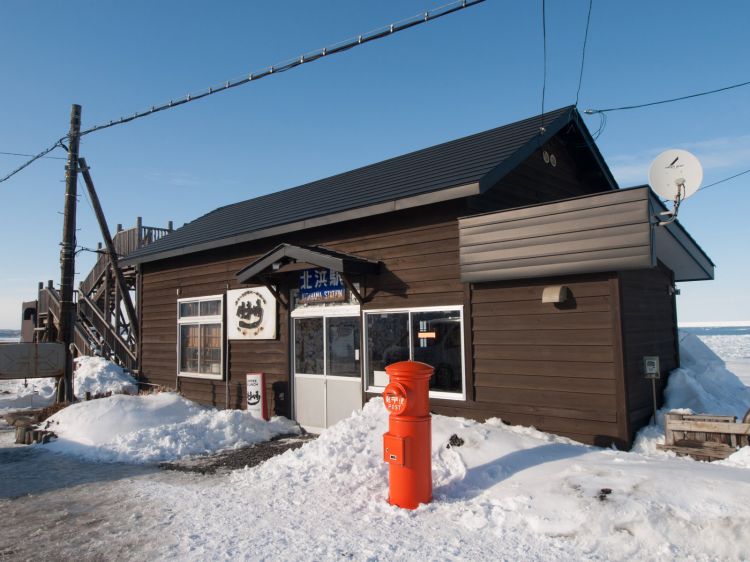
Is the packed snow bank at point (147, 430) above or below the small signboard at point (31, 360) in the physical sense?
below

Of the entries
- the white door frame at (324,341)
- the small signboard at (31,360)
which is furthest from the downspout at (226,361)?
the small signboard at (31,360)

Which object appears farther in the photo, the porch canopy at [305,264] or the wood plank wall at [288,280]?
the porch canopy at [305,264]

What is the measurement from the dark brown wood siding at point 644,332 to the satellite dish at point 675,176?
1.09 meters

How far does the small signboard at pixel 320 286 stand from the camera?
9773mm

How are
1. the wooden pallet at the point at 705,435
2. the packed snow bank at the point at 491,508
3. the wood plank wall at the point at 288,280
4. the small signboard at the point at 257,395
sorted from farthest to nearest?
1. the small signboard at the point at 257,395
2. the wood plank wall at the point at 288,280
3. the wooden pallet at the point at 705,435
4. the packed snow bank at the point at 491,508

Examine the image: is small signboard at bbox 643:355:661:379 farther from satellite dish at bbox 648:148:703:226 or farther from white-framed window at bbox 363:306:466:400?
white-framed window at bbox 363:306:466:400

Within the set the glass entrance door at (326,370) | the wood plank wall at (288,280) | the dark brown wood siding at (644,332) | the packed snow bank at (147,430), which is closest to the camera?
the dark brown wood siding at (644,332)

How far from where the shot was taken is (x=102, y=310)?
71.8 ft

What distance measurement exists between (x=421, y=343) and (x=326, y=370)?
2290mm

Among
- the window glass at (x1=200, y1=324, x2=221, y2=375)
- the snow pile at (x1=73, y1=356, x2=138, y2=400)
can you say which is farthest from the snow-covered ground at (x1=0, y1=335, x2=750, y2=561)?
the snow pile at (x1=73, y1=356, x2=138, y2=400)

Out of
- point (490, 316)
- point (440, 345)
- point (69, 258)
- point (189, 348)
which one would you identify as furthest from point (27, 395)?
point (490, 316)

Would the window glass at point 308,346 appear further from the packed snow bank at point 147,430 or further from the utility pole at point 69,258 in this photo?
the utility pole at point 69,258

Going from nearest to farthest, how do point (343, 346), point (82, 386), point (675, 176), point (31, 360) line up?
point (675, 176), point (343, 346), point (31, 360), point (82, 386)

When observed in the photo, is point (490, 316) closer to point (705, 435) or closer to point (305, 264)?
point (705, 435)
